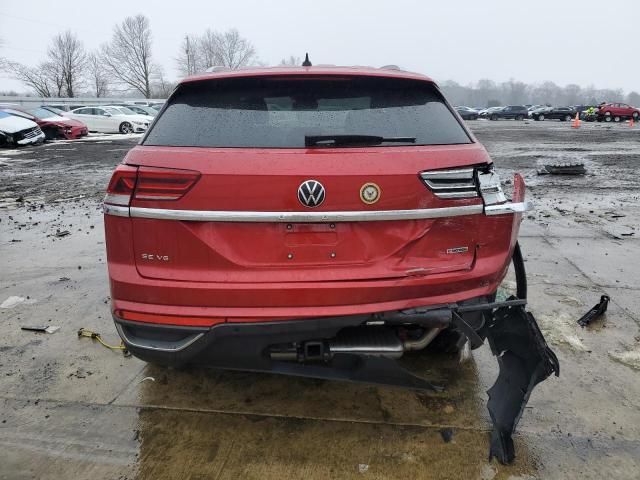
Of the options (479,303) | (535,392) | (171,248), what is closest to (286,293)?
(171,248)

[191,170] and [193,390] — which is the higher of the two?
[191,170]

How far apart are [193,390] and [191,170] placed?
1493mm

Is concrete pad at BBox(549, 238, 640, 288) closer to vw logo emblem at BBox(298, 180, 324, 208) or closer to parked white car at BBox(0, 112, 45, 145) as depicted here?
vw logo emblem at BBox(298, 180, 324, 208)

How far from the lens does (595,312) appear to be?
12.7 ft

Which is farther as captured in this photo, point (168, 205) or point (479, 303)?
point (479, 303)

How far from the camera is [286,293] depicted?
2.20 m

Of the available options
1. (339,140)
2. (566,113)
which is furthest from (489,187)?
(566,113)

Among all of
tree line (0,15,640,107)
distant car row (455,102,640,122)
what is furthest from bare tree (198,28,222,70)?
distant car row (455,102,640,122)

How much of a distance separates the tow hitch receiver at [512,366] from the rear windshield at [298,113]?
0.93 meters

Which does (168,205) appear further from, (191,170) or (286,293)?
(286,293)

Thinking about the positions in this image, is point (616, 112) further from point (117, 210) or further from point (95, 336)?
→ point (117, 210)

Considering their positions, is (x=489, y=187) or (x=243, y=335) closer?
(x=243, y=335)

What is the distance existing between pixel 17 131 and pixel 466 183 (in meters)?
21.9

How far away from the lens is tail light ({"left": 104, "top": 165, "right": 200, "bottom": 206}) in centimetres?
222
